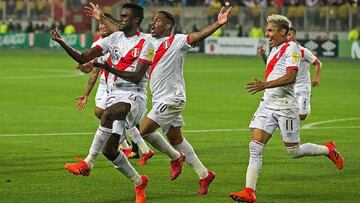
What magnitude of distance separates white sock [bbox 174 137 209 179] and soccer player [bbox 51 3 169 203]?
104 centimetres

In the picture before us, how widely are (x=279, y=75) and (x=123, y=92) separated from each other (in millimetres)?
1982

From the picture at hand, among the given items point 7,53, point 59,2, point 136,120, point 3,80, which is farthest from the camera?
point 59,2

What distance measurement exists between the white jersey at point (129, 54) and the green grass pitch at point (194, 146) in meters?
1.37

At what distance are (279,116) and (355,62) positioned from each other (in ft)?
119

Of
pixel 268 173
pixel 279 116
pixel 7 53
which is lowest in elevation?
pixel 7 53

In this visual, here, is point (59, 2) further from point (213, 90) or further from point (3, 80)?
point (213, 90)

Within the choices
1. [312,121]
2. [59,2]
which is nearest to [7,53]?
[59,2]

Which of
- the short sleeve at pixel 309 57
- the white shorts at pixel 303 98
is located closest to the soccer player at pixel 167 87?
the short sleeve at pixel 309 57

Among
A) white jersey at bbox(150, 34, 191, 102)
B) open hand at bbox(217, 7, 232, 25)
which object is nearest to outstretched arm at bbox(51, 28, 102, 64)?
white jersey at bbox(150, 34, 191, 102)

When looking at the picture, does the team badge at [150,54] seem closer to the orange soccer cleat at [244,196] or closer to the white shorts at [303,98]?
the orange soccer cleat at [244,196]

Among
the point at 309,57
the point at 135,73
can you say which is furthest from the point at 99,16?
the point at 309,57

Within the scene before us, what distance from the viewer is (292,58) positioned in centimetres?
1270

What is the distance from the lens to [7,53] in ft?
182

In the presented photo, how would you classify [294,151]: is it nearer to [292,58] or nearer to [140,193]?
[292,58]
